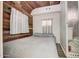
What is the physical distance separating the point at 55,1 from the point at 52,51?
648 mm

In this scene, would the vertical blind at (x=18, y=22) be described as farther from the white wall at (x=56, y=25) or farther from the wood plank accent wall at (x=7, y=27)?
the white wall at (x=56, y=25)

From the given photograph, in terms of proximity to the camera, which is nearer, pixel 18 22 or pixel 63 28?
pixel 63 28

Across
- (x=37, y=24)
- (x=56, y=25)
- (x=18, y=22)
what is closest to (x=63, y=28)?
(x=56, y=25)

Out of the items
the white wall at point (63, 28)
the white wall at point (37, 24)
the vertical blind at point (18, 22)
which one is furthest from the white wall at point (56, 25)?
the vertical blind at point (18, 22)

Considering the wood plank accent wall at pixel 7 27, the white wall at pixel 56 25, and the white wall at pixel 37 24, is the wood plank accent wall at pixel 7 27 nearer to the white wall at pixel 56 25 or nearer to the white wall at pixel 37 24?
the white wall at pixel 37 24

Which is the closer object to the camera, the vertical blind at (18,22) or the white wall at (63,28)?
the white wall at (63,28)

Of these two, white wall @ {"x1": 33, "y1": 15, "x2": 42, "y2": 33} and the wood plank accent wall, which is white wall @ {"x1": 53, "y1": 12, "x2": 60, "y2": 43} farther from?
the wood plank accent wall

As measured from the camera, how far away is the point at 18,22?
1.62 metres

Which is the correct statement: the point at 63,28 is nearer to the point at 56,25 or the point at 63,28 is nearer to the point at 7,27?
the point at 56,25

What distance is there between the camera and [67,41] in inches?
56.7

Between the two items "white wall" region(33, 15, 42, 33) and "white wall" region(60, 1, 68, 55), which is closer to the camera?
"white wall" region(60, 1, 68, 55)

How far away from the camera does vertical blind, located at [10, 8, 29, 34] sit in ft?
5.27

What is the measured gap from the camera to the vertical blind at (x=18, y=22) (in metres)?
1.61

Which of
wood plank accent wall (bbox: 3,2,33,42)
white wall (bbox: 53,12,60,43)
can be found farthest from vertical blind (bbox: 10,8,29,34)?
white wall (bbox: 53,12,60,43)
